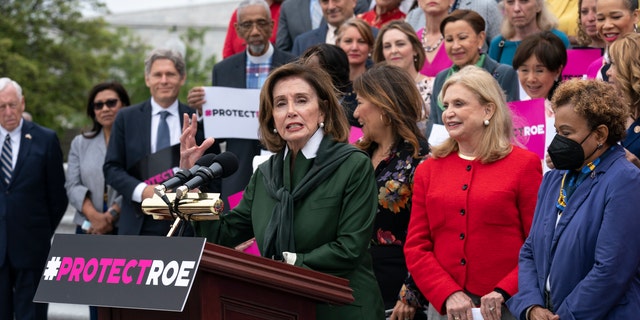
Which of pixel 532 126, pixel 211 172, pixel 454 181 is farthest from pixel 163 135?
pixel 211 172

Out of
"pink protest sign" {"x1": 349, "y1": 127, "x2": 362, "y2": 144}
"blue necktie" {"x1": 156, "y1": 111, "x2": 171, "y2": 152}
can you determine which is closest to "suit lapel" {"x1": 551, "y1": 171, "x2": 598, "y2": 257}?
"pink protest sign" {"x1": 349, "y1": 127, "x2": 362, "y2": 144}

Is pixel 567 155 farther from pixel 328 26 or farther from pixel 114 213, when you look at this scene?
pixel 328 26

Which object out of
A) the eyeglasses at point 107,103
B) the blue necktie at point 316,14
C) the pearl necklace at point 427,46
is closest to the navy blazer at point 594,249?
the pearl necklace at point 427,46

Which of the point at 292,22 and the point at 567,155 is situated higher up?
the point at 292,22

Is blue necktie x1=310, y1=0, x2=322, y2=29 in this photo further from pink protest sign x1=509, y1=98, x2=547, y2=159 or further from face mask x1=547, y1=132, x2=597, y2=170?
face mask x1=547, y1=132, x2=597, y2=170

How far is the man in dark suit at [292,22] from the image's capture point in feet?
35.9

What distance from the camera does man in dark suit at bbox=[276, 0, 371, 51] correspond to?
10.9m

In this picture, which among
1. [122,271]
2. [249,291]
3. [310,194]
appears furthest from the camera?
[310,194]

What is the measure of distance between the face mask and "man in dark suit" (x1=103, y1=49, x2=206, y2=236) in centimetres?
430

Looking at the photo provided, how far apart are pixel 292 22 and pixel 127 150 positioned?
282cm

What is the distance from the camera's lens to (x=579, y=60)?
8.09 metres

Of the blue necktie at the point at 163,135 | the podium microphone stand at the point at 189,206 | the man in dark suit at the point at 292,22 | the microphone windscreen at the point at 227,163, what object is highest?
the man in dark suit at the point at 292,22

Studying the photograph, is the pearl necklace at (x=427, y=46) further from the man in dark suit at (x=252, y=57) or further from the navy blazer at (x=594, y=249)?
the navy blazer at (x=594, y=249)

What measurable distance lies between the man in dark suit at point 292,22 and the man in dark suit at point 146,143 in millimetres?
2110
